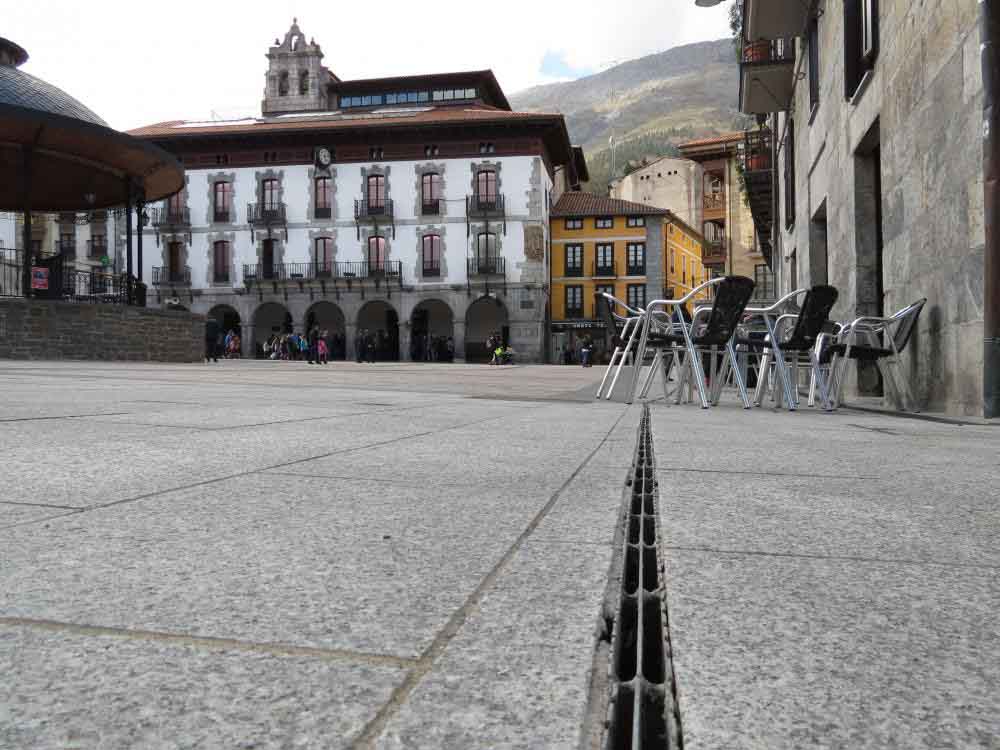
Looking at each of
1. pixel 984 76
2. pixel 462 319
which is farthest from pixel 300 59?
pixel 984 76

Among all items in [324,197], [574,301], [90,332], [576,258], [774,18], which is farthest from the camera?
[576,258]

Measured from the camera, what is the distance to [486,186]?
3853cm

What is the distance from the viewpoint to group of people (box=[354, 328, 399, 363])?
39.9m

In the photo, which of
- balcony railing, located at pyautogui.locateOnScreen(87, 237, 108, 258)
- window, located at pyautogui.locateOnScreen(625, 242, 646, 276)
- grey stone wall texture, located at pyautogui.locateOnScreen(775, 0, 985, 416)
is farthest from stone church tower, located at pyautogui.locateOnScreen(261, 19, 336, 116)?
grey stone wall texture, located at pyautogui.locateOnScreen(775, 0, 985, 416)

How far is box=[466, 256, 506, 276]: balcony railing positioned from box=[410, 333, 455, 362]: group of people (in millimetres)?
3806

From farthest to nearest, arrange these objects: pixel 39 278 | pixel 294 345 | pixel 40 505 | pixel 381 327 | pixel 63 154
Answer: pixel 381 327
pixel 294 345
pixel 63 154
pixel 39 278
pixel 40 505

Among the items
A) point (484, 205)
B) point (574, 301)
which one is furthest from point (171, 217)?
point (574, 301)

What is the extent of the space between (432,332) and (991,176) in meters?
38.1

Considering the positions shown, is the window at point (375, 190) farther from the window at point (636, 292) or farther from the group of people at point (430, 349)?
the window at point (636, 292)

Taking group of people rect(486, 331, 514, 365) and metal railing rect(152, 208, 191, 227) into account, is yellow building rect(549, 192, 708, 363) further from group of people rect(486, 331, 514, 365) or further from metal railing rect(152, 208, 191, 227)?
metal railing rect(152, 208, 191, 227)

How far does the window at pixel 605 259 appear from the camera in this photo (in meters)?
43.7

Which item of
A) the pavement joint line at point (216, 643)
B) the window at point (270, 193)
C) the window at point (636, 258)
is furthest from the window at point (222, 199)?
the pavement joint line at point (216, 643)

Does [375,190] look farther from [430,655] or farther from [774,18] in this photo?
[430,655]

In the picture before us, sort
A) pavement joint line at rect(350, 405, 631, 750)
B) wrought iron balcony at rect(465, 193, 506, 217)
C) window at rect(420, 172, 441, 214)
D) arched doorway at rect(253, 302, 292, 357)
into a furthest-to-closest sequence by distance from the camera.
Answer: arched doorway at rect(253, 302, 292, 357)
window at rect(420, 172, 441, 214)
wrought iron balcony at rect(465, 193, 506, 217)
pavement joint line at rect(350, 405, 631, 750)
